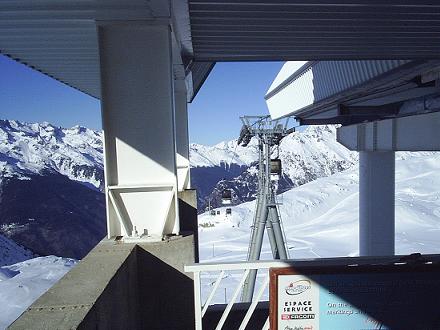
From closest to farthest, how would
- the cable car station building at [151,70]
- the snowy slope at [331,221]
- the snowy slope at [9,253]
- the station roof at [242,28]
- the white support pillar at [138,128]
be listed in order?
the cable car station building at [151,70] → the station roof at [242,28] → the white support pillar at [138,128] → the snowy slope at [331,221] → the snowy slope at [9,253]

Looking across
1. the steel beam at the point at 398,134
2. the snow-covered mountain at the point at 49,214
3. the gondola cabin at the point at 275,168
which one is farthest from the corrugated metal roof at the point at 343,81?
the snow-covered mountain at the point at 49,214

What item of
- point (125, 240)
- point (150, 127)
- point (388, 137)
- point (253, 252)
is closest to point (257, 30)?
point (150, 127)

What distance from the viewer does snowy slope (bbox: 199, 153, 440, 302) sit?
2325 centimetres

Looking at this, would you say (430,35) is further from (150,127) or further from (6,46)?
(6,46)

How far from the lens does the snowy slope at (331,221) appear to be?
23.2 m

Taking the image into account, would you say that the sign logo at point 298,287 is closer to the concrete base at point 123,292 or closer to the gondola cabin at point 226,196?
the concrete base at point 123,292

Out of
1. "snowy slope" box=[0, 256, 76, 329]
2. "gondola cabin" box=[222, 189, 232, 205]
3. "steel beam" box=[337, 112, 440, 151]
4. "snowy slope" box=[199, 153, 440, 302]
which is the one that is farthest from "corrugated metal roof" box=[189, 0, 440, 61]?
"snowy slope" box=[199, 153, 440, 302]

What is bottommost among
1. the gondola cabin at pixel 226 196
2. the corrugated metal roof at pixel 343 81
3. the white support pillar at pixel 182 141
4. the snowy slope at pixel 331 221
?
the snowy slope at pixel 331 221

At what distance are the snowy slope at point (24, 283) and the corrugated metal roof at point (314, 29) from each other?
13127mm

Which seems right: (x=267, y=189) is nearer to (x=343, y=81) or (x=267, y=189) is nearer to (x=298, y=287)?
(x=343, y=81)

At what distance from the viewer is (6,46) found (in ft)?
19.8

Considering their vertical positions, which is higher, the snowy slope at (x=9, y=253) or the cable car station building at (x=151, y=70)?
the cable car station building at (x=151, y=70)

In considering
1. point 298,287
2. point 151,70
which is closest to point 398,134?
point 151,70

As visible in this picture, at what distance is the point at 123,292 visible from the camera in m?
3.59
